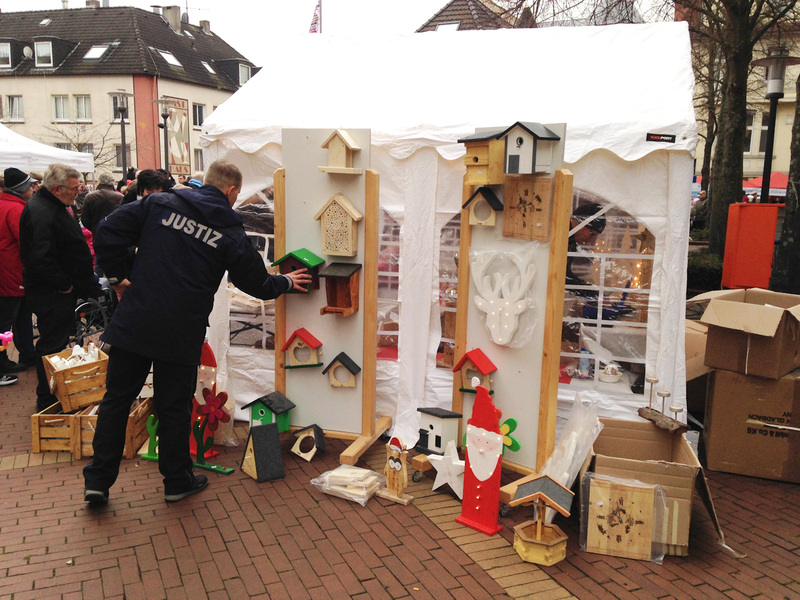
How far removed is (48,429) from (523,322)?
329cm

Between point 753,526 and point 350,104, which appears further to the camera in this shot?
point 350,104

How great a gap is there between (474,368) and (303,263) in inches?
52.8

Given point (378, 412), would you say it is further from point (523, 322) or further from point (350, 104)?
point (350, 104)

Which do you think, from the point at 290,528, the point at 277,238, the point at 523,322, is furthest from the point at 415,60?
the point at 290,528

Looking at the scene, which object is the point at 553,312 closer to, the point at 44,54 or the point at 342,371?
the point at 342,371

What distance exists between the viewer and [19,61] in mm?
31859

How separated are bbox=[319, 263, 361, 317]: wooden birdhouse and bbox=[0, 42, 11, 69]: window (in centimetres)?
3467

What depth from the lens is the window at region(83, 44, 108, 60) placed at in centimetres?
3073

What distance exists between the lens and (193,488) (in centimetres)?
395

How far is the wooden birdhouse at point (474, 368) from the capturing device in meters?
4.18

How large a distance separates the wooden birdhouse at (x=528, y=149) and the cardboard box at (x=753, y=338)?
1532 mm

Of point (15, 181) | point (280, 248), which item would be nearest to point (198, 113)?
point (15, 181)

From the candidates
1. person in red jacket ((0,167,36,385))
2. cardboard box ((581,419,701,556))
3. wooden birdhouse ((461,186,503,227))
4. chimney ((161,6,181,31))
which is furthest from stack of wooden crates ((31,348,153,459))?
chimney ((161,6,181,31))

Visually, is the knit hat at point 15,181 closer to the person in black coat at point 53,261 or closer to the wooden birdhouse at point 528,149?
the person in black coat at point 53,261
